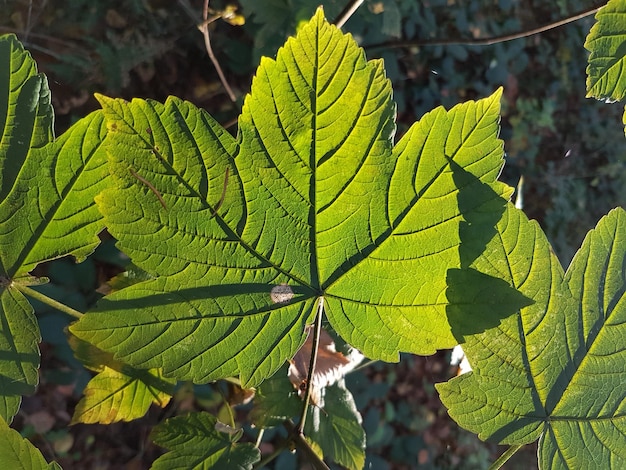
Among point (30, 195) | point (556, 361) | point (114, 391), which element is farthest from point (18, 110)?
point (556, 361)

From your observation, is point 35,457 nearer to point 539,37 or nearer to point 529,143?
point 529,143

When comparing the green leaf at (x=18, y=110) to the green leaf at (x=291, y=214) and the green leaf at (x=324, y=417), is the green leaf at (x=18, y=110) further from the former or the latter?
the green leaf at (x=324, y=417)

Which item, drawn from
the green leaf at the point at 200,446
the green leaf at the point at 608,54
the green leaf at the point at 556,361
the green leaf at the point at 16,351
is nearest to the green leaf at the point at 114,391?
the green leaf at the point at 200,446

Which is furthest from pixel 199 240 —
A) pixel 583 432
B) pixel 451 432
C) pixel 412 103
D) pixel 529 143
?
pixel 529 143

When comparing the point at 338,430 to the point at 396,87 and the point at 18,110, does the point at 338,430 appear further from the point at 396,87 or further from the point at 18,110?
the point at 396,87

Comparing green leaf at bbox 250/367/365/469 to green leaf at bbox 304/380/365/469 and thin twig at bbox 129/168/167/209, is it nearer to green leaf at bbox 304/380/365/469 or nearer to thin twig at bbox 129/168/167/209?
green leaf at bbox 304/380/365/469

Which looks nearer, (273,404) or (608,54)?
(608,54)
